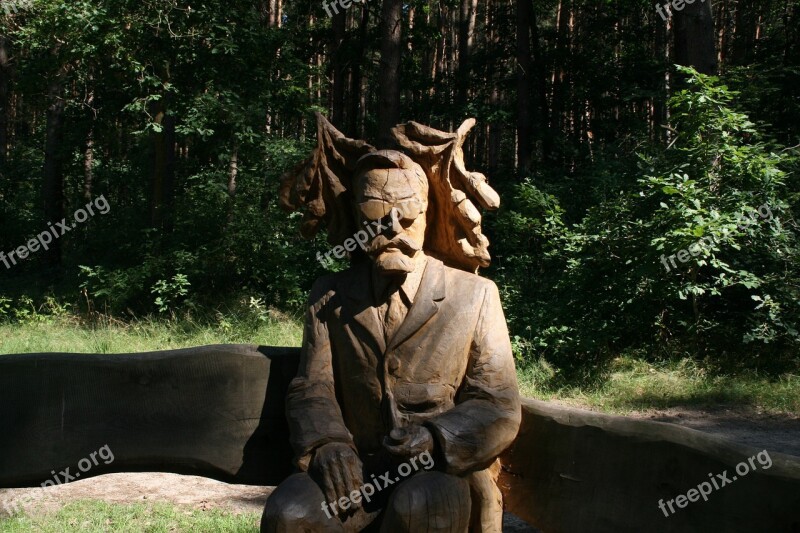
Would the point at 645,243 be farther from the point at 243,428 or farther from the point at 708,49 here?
the point at 243,428

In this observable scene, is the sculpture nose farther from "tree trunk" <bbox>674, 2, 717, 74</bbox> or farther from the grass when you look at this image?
"tree trunk" <bbox>674, 2, 717, 74</bbox>

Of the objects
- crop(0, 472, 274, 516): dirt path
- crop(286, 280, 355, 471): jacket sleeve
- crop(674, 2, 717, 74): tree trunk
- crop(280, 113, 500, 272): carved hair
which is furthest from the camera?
crop(674, 2, 717, 74): tree trunk

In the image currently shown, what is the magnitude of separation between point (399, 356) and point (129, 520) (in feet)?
7.91

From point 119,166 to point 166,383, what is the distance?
15.7m

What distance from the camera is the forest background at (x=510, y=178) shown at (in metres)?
7.04

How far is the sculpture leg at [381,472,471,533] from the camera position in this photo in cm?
245

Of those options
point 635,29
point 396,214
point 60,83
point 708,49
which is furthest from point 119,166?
point 396,214

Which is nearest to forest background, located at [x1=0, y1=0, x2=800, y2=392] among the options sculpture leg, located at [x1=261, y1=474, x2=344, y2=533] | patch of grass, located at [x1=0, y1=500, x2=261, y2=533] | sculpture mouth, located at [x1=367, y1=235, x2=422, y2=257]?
patch of grass, located at [x1=0, y1=500, x2=261, y2=533]

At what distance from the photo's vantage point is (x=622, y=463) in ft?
8.76

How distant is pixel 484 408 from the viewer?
2.78m

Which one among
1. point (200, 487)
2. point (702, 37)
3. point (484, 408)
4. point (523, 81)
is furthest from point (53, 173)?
point (484, 408)

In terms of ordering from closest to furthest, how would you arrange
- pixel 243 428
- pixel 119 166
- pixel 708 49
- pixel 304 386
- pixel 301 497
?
pixel 301 497, pixel 304 386, pixel 243 428, pixel 708 49, pixel 119 166

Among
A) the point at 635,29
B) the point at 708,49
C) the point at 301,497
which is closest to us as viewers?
the point at 301,497

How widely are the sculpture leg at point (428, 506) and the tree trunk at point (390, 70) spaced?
686cm
